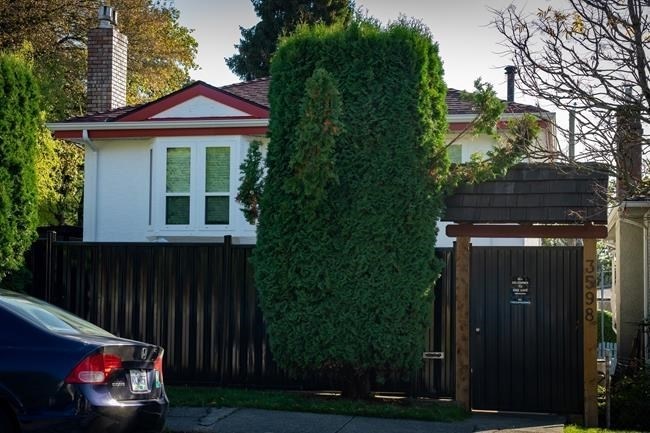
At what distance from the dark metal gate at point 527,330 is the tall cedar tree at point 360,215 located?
0.81 meters

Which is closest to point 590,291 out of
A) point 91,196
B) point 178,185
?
point 178,185

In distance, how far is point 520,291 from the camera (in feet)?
34.9

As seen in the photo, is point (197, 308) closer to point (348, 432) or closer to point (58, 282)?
point (58, 282)

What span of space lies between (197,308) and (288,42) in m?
3.70

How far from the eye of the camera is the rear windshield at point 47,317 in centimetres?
704

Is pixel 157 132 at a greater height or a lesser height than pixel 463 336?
greater

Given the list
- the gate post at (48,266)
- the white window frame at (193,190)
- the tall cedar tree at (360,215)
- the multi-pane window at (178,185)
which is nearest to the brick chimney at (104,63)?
the white window frame at (193,190)

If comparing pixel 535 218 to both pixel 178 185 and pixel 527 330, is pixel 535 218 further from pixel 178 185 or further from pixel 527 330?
pixel 178 185

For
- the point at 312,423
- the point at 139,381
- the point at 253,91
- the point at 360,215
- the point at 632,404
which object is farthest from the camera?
the point at 253,91

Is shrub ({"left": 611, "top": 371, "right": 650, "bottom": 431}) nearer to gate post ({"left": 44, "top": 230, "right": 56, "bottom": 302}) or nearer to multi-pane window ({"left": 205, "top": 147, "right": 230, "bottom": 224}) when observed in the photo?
gate post ({"left": 44, "top": 230, "right": 56, "bottom": 302})

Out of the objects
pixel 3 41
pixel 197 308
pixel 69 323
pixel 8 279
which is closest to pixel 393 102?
pixel 197 308

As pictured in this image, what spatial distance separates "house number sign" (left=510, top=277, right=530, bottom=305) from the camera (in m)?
10.6

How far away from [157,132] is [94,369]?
1148cm

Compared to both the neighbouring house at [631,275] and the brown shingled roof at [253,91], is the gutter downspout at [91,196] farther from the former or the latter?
the neighbouring house at [631,275]
